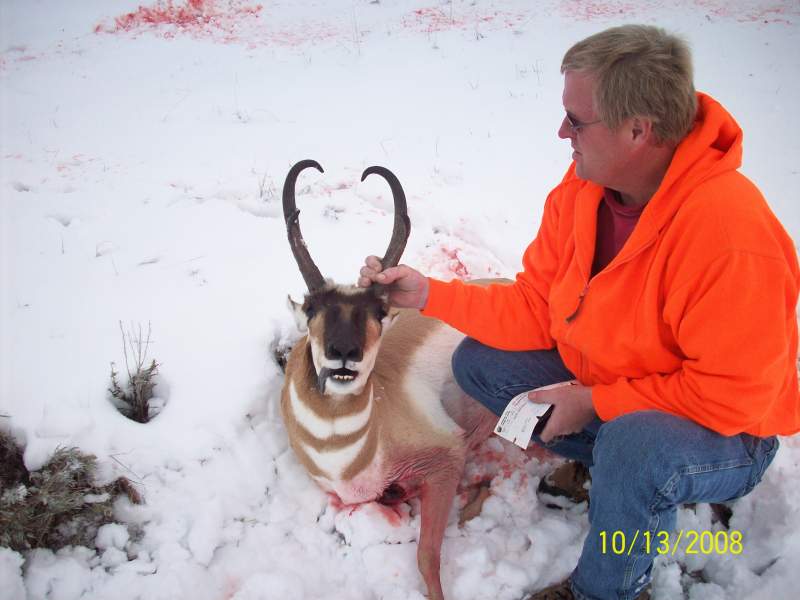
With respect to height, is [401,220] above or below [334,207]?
above

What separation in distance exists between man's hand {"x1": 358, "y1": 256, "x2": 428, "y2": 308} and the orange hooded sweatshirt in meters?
0.63

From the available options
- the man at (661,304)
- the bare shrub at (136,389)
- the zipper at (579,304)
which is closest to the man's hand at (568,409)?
the man at (661,304)

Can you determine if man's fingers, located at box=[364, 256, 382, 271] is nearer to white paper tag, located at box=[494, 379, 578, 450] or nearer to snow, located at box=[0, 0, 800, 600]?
white paper tag, located at box=[494, 379, 578, 450]

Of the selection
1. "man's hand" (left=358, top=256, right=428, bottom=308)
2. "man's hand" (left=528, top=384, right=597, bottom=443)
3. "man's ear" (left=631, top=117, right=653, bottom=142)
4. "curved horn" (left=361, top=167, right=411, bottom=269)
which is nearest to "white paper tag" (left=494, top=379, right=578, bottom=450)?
"man's hand" (left=528, top=384, right=597, bottom=443)

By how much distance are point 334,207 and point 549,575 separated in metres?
3.24

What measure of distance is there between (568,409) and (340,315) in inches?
41.0

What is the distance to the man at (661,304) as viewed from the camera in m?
1.86

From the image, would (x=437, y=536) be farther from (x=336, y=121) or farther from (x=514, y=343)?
(x=336, y=121)

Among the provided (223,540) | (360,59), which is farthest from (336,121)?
(223,540)

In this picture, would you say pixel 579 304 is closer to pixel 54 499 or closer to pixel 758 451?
pixel 758 451

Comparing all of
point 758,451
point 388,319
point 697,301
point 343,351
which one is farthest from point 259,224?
point 758,451

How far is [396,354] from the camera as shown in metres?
3.54

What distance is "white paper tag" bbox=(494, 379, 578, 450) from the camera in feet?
7.95

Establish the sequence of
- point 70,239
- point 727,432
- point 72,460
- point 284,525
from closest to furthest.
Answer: point 727,432 → point 72,460 → point 284,525 → point 70,239
